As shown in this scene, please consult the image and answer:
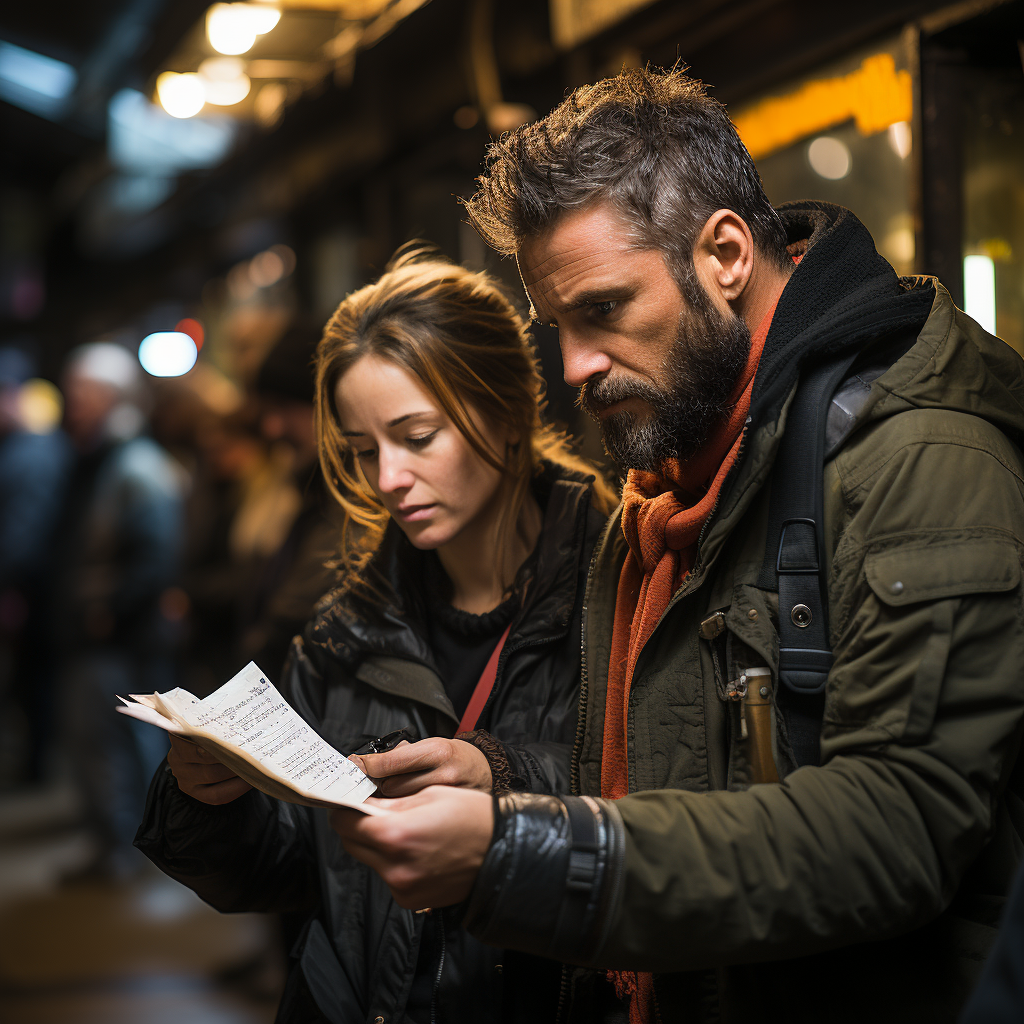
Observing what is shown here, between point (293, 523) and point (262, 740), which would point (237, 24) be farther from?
point (262, 740)

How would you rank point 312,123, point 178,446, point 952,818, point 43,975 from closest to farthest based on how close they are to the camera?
point 952,818
point 43,975
point 312,123
point 178,446

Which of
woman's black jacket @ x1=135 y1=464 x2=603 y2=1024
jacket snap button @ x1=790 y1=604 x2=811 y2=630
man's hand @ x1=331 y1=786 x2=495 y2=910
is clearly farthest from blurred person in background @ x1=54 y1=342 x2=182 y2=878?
jacket snap button @ x1=790 y1=604 x2=811 y2=630

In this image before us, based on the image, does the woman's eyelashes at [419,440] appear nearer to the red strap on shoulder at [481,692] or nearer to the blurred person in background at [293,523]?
the red strap on shoulder at [481,692]

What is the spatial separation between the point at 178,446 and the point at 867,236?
5.75 m

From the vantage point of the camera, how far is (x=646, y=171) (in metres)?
1.57

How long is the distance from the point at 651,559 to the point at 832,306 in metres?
0.46

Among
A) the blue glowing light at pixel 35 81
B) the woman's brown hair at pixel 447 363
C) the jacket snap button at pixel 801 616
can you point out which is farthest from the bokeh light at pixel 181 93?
the jacket snap button at pixel 801 616

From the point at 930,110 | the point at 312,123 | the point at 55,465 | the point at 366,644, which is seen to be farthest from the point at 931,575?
the point at 55,465

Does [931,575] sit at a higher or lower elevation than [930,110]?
lower

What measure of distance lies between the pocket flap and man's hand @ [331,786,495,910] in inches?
21.2

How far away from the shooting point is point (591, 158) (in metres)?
1.58

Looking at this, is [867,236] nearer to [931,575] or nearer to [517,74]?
[931,575]

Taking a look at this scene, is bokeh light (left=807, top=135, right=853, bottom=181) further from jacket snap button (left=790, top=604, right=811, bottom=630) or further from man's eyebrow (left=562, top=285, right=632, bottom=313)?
jacket snap button (left=790, top=604, right=811, bottom=630)

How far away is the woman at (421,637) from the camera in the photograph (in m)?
1.72
